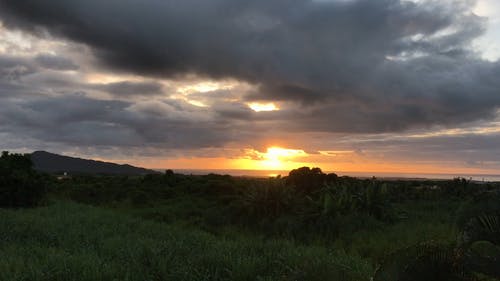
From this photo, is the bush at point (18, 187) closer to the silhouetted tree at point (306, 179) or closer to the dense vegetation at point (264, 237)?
the dense vegetation at point (264, 237)

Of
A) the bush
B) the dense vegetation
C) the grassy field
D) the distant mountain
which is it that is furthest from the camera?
the distant mountain

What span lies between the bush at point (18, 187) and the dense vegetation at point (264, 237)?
0.18ft

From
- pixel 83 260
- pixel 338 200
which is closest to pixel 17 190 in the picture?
pixel 338 200

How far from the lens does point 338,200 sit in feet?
59.5

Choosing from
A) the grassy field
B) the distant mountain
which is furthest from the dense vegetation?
the distant mountain

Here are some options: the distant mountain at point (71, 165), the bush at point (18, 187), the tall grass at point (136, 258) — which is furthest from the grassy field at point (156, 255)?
the distant mountain at point (71, 165)

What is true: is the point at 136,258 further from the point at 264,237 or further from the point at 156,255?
the point at 264,237

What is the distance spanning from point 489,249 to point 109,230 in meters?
11.4

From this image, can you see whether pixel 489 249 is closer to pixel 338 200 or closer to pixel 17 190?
pixel 338 200

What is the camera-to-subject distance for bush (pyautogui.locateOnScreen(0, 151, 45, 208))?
2162cm

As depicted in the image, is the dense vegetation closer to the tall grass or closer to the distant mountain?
the tall grass

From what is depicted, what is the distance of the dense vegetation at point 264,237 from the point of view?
8.63 feet

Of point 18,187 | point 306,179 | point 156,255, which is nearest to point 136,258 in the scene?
point 156,255

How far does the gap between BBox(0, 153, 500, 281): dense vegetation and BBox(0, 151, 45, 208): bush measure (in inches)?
2.1
